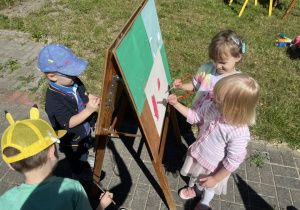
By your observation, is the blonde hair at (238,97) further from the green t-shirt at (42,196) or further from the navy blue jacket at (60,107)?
the navy blue jacket at (60,107)

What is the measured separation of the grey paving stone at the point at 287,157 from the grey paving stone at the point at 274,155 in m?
0.05

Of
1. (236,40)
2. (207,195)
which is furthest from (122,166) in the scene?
(236,40)

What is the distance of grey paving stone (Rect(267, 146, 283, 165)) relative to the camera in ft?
10.7

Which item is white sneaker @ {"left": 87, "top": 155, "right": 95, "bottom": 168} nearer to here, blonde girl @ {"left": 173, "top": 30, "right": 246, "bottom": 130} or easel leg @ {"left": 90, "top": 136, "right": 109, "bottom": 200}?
easel leg @ {"left": 90, "top": 136, "right": 109, "bottom": 200}

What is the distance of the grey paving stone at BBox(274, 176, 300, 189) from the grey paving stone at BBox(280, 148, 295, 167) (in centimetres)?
25

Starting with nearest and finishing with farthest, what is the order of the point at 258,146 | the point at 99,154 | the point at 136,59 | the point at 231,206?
the point at 136,59 → the point at 99,154 → the point at 231,206 → the point at 258,146

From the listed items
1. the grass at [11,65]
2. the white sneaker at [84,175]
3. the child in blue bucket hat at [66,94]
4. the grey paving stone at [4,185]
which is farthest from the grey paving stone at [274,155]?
the grass at [11,65]

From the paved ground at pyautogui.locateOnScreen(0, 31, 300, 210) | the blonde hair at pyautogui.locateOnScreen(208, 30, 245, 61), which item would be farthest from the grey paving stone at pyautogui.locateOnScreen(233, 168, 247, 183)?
the blonde hair at pyautogui.locateOnScreen(208, 30, 245, 61)

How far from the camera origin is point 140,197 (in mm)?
2818

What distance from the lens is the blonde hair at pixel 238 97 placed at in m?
1.68

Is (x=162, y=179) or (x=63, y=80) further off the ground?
(x=63, y=80)

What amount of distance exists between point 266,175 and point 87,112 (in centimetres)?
→ 243

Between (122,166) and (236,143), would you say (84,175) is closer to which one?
(122,166)

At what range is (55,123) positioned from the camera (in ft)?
7.54
